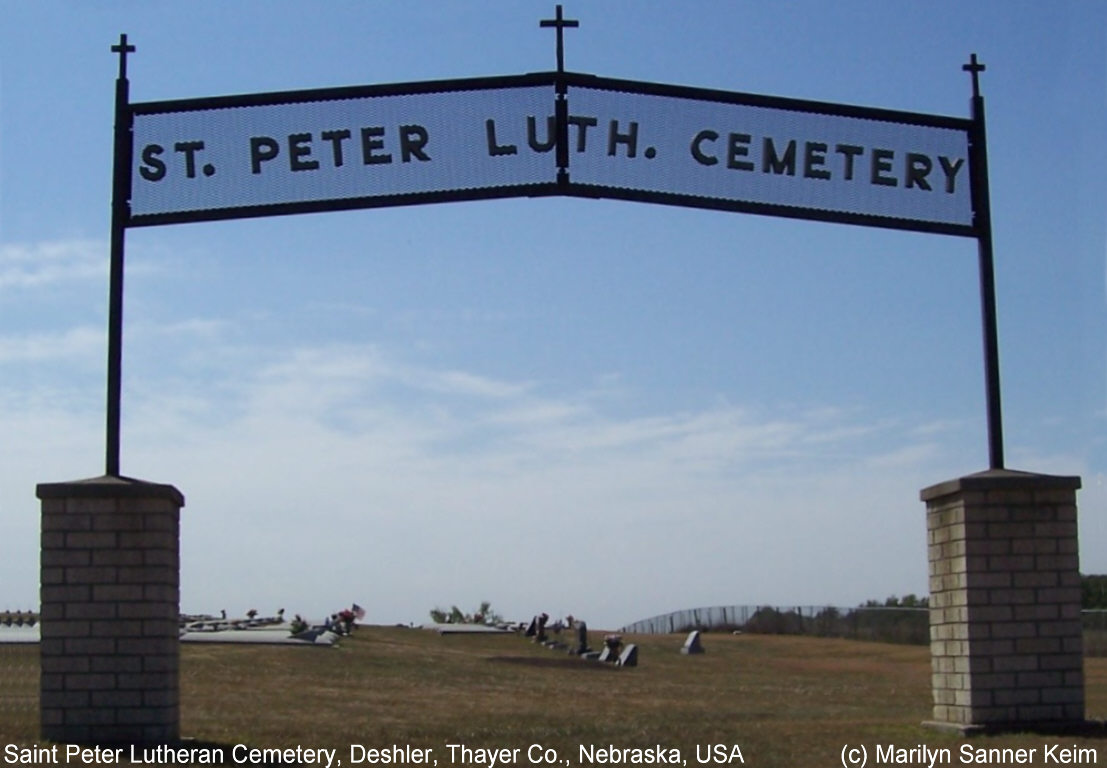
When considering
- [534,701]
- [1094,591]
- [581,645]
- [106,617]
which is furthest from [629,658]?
[1094,591]

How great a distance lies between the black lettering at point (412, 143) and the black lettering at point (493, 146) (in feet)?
1.75

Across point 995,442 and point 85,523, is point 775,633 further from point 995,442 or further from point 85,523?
point 85,523

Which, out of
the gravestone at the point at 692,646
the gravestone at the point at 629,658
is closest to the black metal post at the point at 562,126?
the gravestone at the point at 629,658

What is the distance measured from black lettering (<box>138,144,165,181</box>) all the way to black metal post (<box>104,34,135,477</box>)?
12 centimetres

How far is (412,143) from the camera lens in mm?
13945

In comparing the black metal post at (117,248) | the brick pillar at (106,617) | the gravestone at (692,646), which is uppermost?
the black metal post at (117,248)

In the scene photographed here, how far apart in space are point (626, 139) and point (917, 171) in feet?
8.90

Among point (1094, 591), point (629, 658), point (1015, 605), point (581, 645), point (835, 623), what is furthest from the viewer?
point (1094, 591)

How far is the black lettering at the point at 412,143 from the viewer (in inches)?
549

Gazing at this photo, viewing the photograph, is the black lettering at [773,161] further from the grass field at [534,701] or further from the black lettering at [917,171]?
the grass field at [534,701]

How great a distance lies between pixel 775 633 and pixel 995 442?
2727 cm

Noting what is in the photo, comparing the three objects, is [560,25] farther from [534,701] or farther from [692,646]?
[692,646]

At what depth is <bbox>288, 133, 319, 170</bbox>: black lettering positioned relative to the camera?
13.8 meters

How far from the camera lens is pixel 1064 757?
11656 mm
